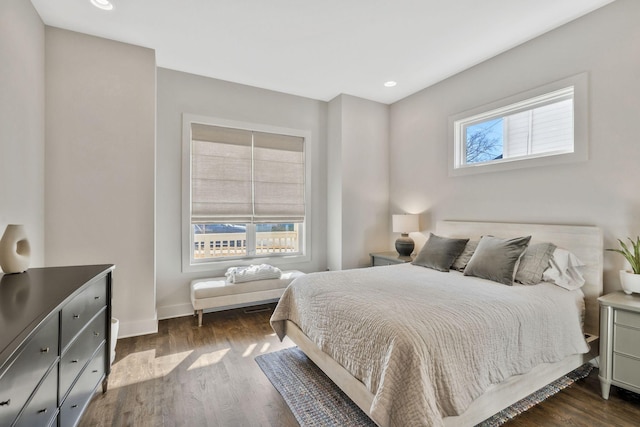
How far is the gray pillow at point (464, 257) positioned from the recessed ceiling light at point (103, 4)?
3747 millimetres

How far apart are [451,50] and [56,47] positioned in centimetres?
370

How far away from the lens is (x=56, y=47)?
2645 millimetres

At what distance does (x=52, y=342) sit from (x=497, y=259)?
9.39ft

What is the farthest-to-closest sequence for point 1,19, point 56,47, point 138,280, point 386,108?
point 386,108 < point 138,280 < point 56,47 < point 1,19

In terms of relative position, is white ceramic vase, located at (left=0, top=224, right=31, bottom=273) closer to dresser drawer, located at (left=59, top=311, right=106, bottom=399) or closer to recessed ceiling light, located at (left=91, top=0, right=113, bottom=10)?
dresser drawer, located at (left=59, top=311, right=106, bottom=399)

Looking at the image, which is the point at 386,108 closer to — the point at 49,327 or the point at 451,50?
the point at 451,50

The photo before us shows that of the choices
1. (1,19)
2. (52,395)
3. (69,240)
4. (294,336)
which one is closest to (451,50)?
(294,336)

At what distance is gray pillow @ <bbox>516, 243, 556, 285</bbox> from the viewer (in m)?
2.33

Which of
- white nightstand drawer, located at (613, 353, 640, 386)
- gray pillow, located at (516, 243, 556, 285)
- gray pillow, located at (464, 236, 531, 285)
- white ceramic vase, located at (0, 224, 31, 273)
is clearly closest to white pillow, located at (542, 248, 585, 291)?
gray pillow, located at (516, 243, 556, 285)

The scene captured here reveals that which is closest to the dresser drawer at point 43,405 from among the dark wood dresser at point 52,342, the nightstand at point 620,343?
the dark wood dresser at point 52,342

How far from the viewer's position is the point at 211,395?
201 cm

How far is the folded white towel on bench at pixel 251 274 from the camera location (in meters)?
3.37

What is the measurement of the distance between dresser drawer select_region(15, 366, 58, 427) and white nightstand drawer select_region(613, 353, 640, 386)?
307 cm

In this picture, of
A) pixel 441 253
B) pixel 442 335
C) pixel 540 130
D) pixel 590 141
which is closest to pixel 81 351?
pixel 442 335
